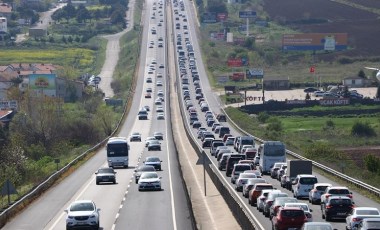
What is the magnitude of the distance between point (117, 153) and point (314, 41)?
111m

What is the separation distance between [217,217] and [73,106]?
10795 centimetres

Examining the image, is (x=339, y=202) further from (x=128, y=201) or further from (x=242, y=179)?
(x=242, y=179)

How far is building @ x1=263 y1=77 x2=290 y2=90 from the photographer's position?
528 feet

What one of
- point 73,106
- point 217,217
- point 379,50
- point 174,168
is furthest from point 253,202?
point 379,50

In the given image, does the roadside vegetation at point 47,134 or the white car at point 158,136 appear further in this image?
the white car at point 158,136

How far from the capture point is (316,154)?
78.1m

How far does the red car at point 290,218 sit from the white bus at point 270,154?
1041 inches

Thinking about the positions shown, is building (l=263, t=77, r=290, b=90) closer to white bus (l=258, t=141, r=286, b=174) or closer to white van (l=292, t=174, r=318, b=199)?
white bus (l=258, t=141, r=286, b=174)

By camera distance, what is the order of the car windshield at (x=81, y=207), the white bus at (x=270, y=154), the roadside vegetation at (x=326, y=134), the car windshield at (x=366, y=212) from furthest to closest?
the roadside vegetation at (x=326, y=134), the white bus at (x=270, y=154), the car windshield at (x=81, y=207), the car windshield at (x=366, y=212)

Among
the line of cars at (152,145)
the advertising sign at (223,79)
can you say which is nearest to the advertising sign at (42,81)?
the line of cars at (152,145)

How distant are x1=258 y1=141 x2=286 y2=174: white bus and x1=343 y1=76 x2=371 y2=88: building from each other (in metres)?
94.3

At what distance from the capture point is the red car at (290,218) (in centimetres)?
3697

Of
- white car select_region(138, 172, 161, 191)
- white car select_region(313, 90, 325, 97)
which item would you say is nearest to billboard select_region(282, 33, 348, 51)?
Answer: white car select_region(313, 90, 325, 97)

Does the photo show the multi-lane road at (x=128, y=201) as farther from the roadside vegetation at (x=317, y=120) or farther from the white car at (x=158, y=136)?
the roadside vegetation at (x=317, y=120)
